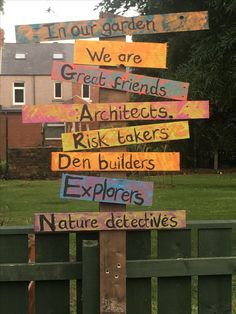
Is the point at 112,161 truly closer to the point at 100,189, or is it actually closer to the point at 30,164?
the point at 100,189

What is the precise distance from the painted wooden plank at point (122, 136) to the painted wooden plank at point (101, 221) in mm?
440

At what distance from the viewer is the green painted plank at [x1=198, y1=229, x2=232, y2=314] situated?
145 inches

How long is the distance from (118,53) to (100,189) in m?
0.90

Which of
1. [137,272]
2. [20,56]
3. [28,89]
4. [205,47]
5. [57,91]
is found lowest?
[137,272]

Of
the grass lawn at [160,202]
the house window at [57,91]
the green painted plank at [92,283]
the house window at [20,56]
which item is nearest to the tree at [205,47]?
the grass lawn at [160,202]

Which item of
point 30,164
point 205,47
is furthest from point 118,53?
point 30,164

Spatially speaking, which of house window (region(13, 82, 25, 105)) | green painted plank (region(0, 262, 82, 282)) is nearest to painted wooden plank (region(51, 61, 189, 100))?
green painted plank (region(0, 262, 82, 282))

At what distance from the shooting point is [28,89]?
40969mm

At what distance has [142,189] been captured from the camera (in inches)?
140

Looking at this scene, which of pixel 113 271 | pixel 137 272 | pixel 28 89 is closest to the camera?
pixel 113 271

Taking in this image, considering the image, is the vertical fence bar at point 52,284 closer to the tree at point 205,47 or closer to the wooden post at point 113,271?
the wooden post at point 113,271

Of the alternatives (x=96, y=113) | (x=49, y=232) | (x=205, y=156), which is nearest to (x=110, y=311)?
(x=49, y=232)

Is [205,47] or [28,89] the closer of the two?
[205,47]

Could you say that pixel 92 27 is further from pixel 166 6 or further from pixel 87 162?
pixel 166 6
